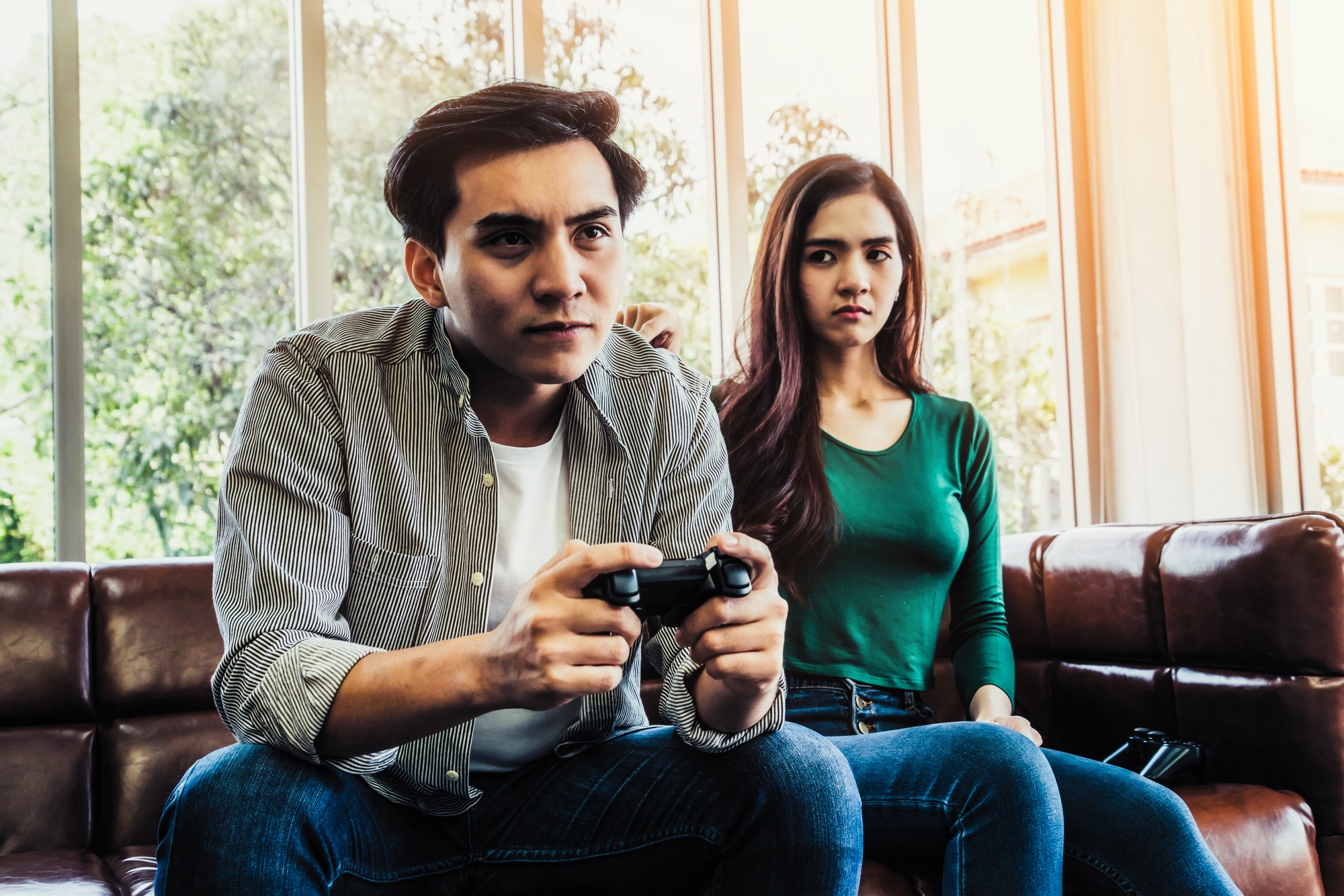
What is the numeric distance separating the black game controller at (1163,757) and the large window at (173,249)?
1.97 m

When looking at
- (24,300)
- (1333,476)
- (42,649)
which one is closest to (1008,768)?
(42,649)

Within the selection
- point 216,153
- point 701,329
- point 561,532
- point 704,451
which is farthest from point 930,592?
point 216,153

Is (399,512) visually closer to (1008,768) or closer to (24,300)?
(1008,768)

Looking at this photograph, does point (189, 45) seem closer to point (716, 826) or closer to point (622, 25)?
point (622, 25)

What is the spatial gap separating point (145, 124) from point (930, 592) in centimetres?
206

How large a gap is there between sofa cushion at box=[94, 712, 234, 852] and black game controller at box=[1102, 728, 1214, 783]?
1483mm

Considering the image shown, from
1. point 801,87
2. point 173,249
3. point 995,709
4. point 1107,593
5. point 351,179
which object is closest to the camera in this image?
point 995,709

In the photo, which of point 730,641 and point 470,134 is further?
point 470,134

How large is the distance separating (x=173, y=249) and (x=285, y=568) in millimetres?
1763

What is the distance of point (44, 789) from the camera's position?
5.70 feet

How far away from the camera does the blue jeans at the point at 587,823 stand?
0.93 m

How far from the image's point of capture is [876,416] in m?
1.83

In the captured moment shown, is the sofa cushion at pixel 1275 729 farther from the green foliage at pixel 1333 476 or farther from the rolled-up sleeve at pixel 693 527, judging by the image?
the green foliage at pixel 1333 476

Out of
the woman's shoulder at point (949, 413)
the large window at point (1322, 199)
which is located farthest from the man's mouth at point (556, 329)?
the large window at point (1322, 199)
